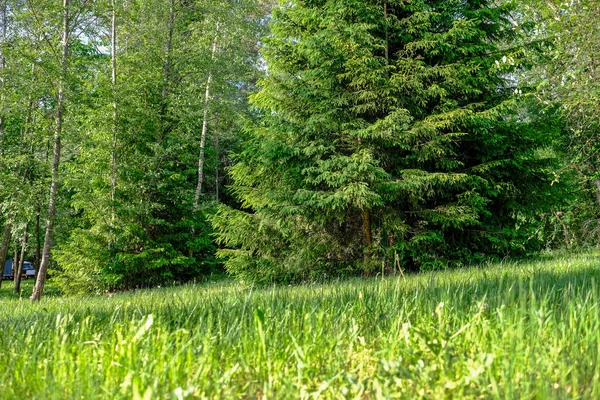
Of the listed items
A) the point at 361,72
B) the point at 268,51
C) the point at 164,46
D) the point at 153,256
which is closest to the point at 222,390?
the point at 361,72

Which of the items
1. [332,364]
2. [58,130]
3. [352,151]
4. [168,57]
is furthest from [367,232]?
[168,57]

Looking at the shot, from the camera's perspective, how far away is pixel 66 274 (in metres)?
12.6

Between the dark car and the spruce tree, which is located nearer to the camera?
the spruce tree

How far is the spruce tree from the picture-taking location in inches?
338

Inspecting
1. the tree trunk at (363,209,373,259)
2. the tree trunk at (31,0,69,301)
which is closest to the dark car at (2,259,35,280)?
the tree trunk at (31,0,69,301)

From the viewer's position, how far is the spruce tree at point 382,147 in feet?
28.1

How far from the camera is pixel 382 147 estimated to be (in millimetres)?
9016

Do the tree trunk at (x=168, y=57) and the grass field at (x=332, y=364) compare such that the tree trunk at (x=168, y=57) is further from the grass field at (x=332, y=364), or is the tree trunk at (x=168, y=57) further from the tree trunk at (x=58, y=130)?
the grass field at (x=332, y=364)

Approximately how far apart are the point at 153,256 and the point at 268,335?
1154cm

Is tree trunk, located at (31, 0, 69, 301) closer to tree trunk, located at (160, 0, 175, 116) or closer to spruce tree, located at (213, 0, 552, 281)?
spruce tree, located at (213, 0, 552, 281)

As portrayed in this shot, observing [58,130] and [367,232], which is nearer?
[367,232]

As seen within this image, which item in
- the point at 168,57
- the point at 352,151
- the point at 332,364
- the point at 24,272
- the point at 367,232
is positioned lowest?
the point at 24,272

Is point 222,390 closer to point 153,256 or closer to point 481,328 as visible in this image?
point 481,328

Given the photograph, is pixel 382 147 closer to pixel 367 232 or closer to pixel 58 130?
pixel 367 232
